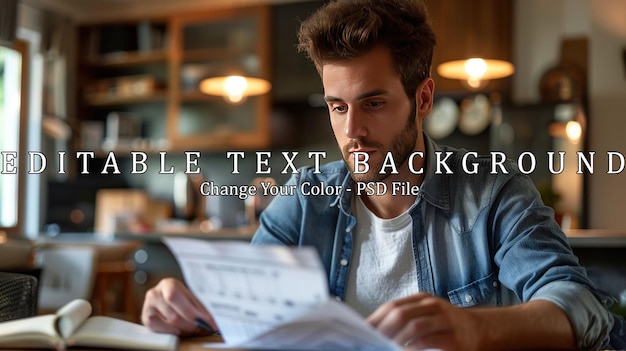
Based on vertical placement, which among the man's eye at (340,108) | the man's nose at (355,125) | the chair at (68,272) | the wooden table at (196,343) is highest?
the man's eye at (340,108)

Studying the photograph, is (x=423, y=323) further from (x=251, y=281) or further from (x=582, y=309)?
(x=582, y=309)

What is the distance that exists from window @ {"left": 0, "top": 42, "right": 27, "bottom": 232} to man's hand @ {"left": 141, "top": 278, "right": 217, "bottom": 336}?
5.41m

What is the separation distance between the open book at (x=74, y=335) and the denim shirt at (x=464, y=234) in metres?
0.49

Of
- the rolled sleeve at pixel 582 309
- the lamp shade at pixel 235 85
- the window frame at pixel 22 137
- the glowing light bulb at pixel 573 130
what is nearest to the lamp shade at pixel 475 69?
the glowing light bulb at pixel 573 130

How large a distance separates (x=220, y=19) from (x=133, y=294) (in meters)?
2.45

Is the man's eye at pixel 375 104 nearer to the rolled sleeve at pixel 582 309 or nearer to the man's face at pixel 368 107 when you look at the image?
the man's face at pixel 368 107

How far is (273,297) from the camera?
0.83m

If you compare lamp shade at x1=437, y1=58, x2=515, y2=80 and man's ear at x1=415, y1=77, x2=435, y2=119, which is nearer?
man's ear at x1=415, y1=77, x2=435, y2=119

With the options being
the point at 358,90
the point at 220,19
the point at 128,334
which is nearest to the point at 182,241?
the point at 128,334

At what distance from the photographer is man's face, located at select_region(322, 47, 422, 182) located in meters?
1.41

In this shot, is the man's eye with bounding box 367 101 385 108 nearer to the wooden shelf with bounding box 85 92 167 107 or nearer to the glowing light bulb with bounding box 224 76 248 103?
the glowing light bulb with bounding box 224 76 248 103

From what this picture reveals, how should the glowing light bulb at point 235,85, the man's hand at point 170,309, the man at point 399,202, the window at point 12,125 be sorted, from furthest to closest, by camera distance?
the window at point 12,125, the glowing light bulb at point 235,85, the man at point 399,202, the man's hand at point 170,309

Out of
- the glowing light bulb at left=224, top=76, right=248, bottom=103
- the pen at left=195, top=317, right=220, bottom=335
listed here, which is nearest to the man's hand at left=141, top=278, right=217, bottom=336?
the pen at left=195, top=317, right=220, bottom=335

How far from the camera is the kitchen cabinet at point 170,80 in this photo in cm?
616
